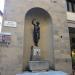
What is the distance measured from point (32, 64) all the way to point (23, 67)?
45 cm

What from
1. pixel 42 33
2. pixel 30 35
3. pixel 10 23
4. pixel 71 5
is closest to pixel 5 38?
pixel 10 23

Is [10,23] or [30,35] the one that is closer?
[10,23]

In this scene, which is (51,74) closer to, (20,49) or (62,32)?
(20,49)

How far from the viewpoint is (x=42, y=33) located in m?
6.29

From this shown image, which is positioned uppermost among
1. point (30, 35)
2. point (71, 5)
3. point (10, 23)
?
point (71, 5)

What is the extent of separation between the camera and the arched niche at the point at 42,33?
575 cm

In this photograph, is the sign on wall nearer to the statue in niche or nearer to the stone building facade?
the stone building facade

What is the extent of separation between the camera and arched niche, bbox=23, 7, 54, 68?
18.9 feet

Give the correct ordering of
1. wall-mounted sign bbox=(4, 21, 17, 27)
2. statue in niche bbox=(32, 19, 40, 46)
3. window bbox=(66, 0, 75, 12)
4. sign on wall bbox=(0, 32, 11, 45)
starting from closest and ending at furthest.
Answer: sign on wall bbox=(0, 32, 11, 45), wall-mounted sign bbox=(4, 21, 17, 27), statue in niche bbox=(32, 19, 40, 46), window bbox=(66, 0, 75, 12)

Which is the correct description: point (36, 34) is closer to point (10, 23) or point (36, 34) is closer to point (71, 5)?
point (10, 23)

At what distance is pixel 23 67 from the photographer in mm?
5230

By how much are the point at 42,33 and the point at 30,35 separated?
26.5 inches

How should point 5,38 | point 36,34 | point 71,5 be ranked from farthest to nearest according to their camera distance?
point 71,5 → point 36,34 → point 5,38

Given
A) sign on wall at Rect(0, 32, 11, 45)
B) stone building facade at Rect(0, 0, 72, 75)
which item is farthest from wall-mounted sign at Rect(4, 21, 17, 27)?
sign on wall at Rect(0, 32, 11, 45)
